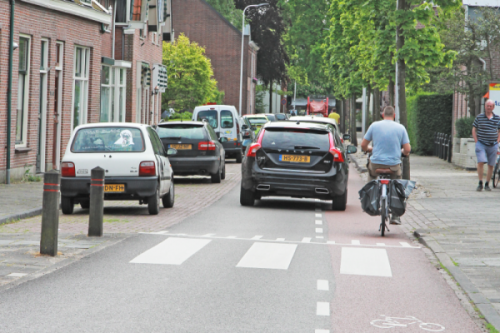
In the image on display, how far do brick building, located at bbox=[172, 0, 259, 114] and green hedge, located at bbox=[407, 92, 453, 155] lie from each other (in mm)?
35270

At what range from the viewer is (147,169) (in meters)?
13.8

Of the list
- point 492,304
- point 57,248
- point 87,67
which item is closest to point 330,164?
point 57,248

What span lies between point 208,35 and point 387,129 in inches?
2345

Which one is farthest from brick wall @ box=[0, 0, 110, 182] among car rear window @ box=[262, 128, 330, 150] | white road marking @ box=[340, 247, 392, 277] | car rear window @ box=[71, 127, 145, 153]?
white road marking @ box=[340, 247, 392, 277]

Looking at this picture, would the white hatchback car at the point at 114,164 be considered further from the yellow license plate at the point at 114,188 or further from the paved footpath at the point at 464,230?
the paved footpath at the point at 464,230

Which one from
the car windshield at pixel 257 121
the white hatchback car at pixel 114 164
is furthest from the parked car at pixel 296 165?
the car windshield at pixel 257 121

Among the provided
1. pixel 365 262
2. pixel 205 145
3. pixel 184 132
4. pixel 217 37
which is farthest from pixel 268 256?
pixel 217 37

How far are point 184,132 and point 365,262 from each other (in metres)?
12.4

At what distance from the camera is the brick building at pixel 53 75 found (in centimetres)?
1988

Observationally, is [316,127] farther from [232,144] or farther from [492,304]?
A: [232,144]

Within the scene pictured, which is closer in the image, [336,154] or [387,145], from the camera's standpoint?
[387,145]

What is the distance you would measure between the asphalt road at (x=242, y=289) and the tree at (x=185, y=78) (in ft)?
139

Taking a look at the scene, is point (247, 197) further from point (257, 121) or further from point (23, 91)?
point (257, 121)

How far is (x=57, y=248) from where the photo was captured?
952cm
